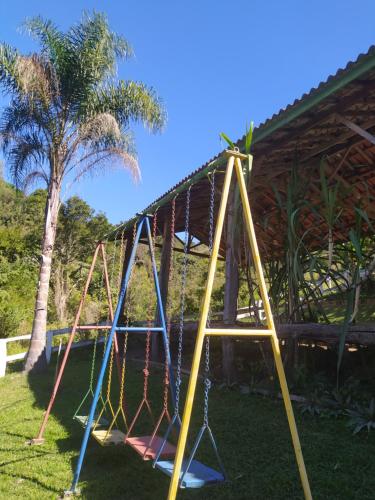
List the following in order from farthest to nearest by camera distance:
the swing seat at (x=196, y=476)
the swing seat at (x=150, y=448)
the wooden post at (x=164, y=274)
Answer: the wooden post at (x=164, y=274)
the swing seat at (x=150, y=448)
the swing seat at (x=196, y=476)

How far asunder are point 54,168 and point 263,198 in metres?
5.12

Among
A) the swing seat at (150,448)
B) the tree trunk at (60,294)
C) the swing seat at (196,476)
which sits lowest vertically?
the swing seat at (150,448)

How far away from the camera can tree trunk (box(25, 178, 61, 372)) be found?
9469mm

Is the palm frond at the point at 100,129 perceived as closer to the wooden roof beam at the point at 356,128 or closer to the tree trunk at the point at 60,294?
the wooden roof beam at the point at 356,128

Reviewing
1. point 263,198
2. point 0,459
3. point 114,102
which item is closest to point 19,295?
point 114,102

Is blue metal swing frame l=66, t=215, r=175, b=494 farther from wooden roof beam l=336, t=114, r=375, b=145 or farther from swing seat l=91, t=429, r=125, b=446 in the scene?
wooden roof beam l=336, t=114, r=375, b=145

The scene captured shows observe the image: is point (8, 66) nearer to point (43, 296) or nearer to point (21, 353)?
point (43, 296)

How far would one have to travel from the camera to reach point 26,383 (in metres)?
8.34

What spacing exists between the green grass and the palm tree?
5528 millimetres

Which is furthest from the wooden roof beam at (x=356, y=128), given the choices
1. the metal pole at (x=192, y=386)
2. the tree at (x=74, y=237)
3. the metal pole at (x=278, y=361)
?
the tree at (x=74, y=237)

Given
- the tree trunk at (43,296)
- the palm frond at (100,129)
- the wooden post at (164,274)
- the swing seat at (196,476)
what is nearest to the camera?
the swing seat at (196,476)

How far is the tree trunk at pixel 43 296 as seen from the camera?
947cm

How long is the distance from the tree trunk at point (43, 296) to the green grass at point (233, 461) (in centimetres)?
421

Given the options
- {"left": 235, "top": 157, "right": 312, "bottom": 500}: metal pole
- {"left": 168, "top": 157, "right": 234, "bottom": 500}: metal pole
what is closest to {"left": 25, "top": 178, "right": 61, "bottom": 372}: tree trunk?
{"left": 235, "top": 157, "right": 312, "bottom": 500}: metal pole
